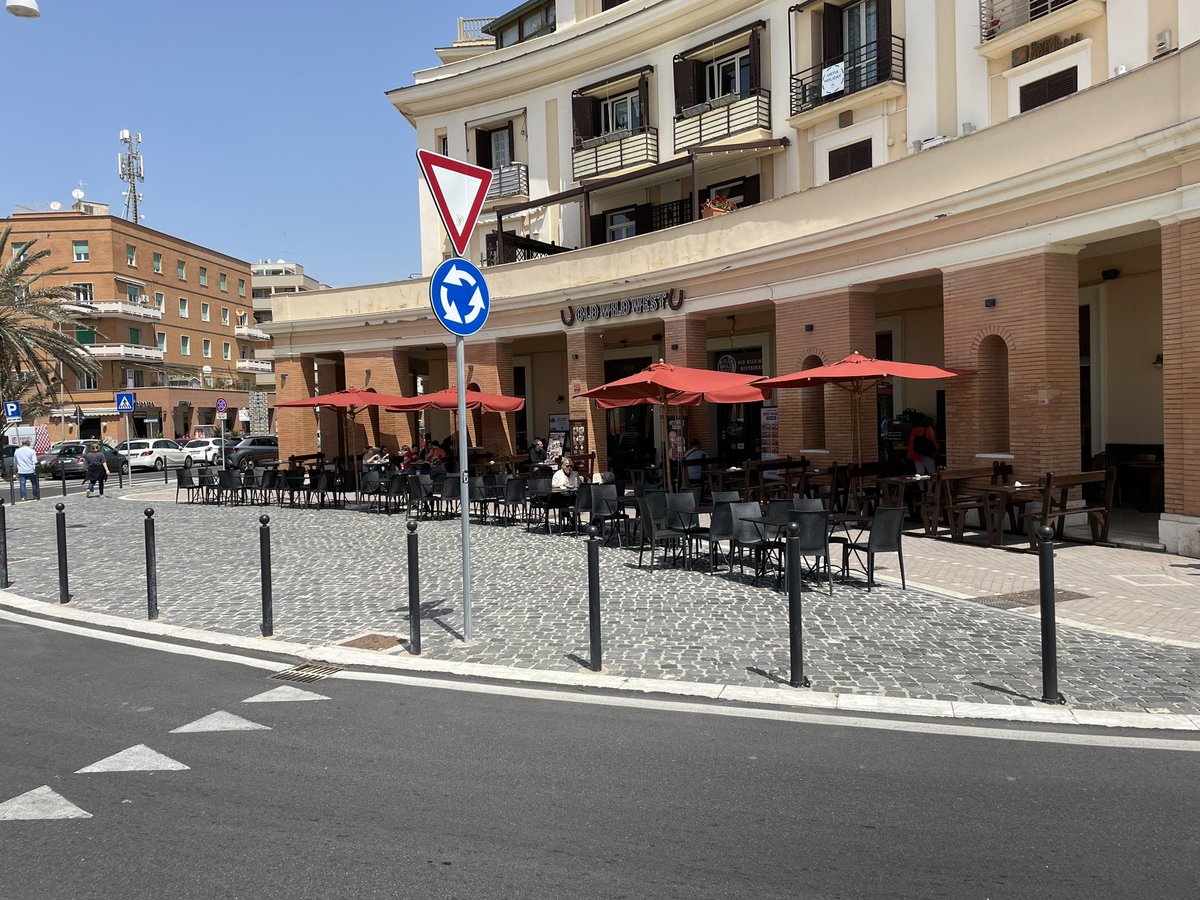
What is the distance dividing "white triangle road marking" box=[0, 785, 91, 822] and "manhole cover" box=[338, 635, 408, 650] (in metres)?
2.92

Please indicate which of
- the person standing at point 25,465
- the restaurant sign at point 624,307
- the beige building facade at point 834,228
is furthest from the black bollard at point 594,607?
the person standing at point 25,465

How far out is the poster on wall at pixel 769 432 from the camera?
18.4m

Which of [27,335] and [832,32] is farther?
[27,335]

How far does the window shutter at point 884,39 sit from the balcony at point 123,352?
5107cm

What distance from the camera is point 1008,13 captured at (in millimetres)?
17141

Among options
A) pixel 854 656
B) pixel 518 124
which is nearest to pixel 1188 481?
pixel 854 656

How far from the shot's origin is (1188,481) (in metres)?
10.2

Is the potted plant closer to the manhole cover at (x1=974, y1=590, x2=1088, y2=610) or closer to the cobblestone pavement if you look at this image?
the cobblestone pavement

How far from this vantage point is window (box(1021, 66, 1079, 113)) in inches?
654

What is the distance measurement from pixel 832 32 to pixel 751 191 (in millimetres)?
4126

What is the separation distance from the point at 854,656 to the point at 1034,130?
9536 mm

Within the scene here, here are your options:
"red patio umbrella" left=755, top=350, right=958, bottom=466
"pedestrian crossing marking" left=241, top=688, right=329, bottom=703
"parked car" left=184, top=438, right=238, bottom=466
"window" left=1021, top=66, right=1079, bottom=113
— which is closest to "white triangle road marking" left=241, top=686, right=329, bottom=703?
"pedestrian crossing marking" left=241, top=688, right=329, bottom=703

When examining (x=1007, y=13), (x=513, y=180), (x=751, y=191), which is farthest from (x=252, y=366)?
(x=1007, y=13)

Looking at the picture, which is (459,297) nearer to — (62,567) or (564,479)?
(62,567)
